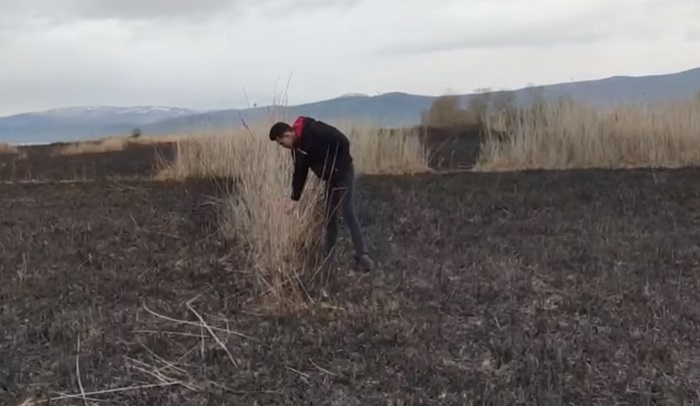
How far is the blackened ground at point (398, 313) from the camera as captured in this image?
4.91 meters

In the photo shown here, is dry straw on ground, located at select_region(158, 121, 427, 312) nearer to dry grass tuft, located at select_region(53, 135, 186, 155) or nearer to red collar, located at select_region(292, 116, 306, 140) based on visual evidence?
red collar, located at select_region(292, 116, 306, 140)

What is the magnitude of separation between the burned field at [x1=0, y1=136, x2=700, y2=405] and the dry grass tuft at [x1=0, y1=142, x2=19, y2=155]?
602 inches

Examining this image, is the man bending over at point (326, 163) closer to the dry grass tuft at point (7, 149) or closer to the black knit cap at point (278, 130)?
the black knit cap at point (278, 130)

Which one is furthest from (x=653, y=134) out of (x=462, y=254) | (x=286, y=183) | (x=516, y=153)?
(x=286, y=183)

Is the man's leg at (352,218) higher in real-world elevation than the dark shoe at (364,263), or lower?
higher

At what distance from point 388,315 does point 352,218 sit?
4.36 feet

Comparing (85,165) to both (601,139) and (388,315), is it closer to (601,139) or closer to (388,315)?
(601,139)

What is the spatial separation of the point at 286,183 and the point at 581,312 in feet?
8.27

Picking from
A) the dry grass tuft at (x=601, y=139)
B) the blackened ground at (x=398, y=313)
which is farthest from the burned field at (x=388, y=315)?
the dry grass tuft at (x=601, y=139)

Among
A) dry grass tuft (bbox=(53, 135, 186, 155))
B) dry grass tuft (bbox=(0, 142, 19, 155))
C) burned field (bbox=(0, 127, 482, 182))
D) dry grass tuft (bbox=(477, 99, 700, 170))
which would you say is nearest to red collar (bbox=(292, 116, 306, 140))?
dry grass tuft (bbox=(477, 99, 700, 170))

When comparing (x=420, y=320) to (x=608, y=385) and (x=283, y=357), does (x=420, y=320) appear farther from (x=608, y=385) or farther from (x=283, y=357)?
(x=608, y=385)

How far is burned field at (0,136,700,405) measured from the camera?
16.1ft

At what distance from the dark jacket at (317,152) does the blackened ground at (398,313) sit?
0.77 meters

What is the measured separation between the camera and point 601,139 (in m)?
14.5
